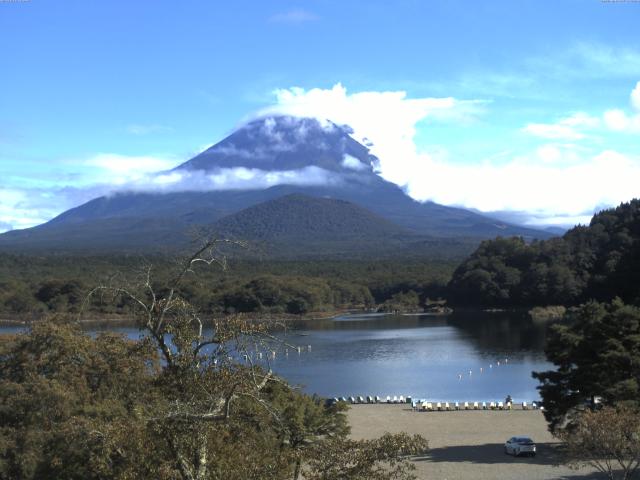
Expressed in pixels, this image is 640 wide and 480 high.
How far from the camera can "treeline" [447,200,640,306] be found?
53.8 meters

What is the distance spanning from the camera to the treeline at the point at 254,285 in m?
58.5

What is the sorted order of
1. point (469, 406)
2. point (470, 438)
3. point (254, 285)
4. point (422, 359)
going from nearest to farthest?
1. point (470, 438)
2. point (469, 406)
3. point (422, 359)
4. point (254, 285)

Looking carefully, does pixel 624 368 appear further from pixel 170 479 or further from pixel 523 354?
pixel 523 354

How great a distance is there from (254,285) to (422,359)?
26983 mm

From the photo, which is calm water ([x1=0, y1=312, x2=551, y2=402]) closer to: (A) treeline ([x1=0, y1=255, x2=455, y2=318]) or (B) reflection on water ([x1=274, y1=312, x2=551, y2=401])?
(B) reflection on water ([x1=274, y1=312, x2=551, y2=401])

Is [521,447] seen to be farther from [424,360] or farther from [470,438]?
[424,360]

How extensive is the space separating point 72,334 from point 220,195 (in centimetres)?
17301

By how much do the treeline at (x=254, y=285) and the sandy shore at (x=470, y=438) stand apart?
84.9 feet

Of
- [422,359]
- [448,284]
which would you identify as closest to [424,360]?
[422,359]

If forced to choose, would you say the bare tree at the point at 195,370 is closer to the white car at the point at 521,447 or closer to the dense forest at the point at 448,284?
the white car at the point at 521,447

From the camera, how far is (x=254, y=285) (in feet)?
203

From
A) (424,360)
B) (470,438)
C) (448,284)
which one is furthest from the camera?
(448,284)

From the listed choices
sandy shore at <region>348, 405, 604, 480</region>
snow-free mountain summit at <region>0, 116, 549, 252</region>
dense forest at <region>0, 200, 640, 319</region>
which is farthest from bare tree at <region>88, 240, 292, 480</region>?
snow-free mountain summit at <region>0, 116, 549, 252</region>

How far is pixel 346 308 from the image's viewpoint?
69875 millimetres
